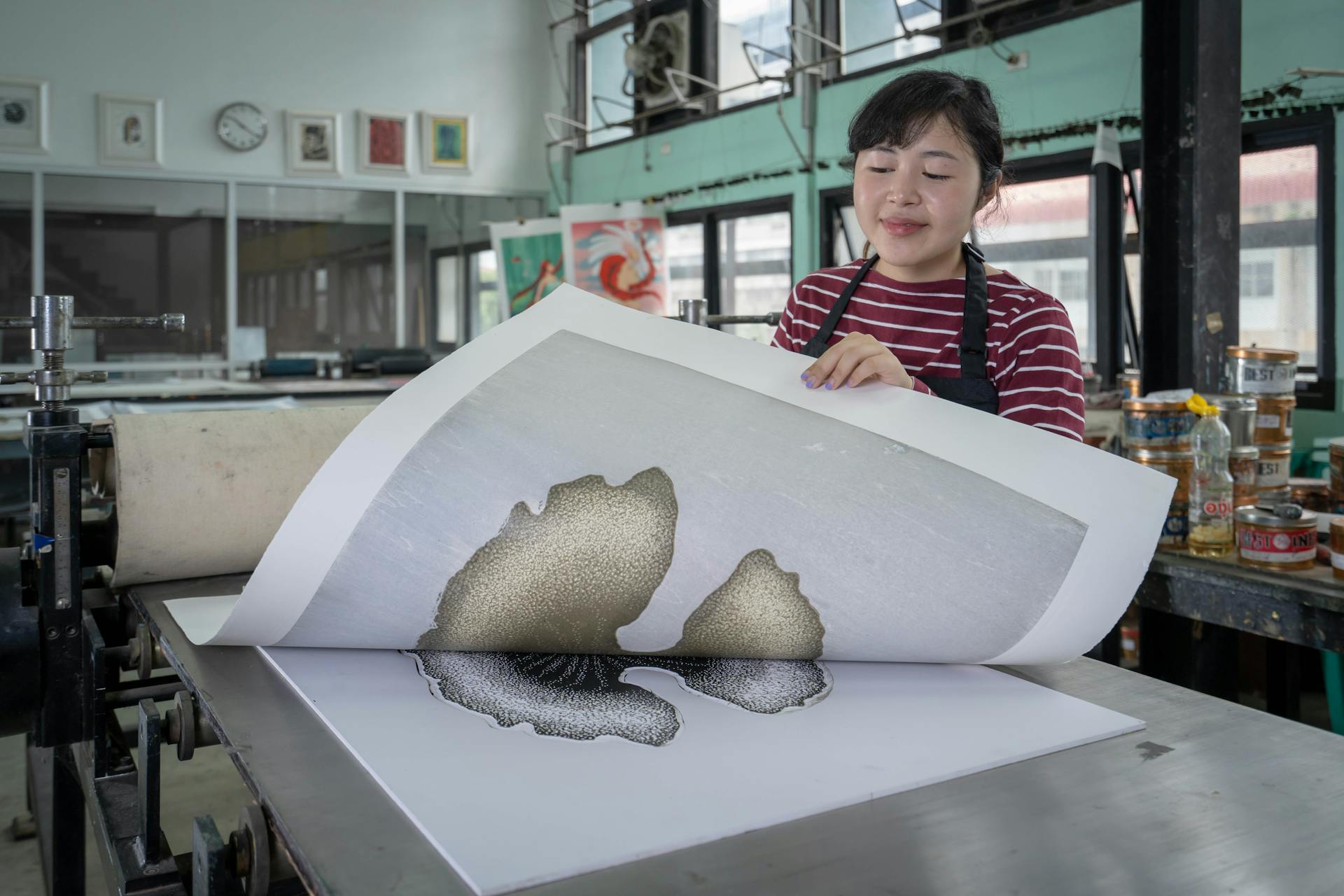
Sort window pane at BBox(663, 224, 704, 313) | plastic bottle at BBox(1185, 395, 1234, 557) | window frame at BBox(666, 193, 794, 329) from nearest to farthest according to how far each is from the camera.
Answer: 1. plastic bottle at BBox(1185, 395, 1234, 557)
2. window frame at BBox(666, 193, 794, 329)
3. window pane at BBox(663, 224, 704, 313)

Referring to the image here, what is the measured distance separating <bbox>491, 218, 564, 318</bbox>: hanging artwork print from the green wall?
0.83 m

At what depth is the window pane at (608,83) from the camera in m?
7.23

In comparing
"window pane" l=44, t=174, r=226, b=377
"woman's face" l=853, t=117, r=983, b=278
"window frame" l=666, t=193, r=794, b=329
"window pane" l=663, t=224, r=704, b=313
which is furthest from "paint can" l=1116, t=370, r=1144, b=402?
"window pane" l=44, t=174, r=226, b=377

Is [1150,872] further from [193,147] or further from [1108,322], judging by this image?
[193,147]

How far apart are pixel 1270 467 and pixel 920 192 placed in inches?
44.4

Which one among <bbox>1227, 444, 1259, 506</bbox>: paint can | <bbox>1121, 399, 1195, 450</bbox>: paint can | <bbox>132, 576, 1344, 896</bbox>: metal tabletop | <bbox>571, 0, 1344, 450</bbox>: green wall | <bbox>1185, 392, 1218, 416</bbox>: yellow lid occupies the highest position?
<bbox>571, 0, 1344, 450</bbox>: green wall

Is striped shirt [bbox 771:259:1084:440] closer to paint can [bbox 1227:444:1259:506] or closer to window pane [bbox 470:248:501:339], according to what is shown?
paint can [bbox 1227:444:1259:506]

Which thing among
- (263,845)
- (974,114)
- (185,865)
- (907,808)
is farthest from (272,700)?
(974,114)

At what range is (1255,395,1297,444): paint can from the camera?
1.82 meters

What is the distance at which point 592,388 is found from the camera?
2.86 ft

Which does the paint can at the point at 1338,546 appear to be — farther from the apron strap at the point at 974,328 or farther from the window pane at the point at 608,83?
the window pane at the point at 608,83

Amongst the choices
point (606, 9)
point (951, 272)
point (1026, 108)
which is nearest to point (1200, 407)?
point (951, 272)

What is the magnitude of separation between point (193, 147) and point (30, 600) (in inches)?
239

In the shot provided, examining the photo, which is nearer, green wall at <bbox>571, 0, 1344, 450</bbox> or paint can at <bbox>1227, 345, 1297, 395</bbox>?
paint can at <bbox>1227, 345, 1297, 395</bbox>
